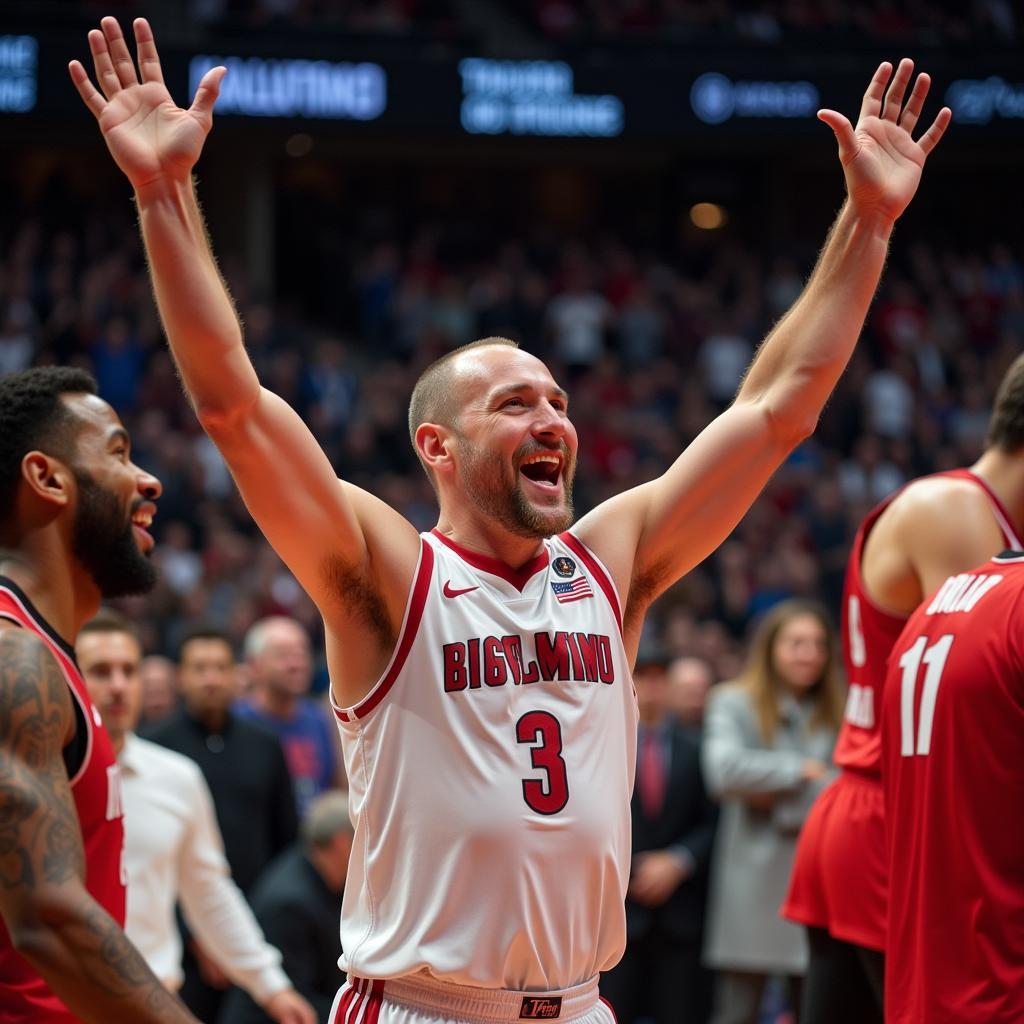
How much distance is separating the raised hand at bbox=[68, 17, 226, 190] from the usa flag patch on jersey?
46.2 inches

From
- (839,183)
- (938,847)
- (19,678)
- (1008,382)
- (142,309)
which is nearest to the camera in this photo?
(19,678)

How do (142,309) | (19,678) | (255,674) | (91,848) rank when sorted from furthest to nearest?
(142,309)
(255,674)
(91,848)
(19,678)

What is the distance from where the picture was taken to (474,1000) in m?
3.18

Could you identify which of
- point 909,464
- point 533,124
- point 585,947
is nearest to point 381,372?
point 533,124

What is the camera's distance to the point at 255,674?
8289 mm

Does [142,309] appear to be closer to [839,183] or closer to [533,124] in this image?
[533,124]

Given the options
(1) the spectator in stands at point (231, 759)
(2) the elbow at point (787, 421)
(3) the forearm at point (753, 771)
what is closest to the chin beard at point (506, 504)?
(2) the elbow at point (787, 421)

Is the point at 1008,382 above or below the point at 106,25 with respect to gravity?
below

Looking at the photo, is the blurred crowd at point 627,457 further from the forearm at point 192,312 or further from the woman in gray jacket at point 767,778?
the forearm at point 192,312

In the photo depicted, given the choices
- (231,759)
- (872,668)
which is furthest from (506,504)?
(231,759)

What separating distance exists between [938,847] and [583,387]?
521 inches

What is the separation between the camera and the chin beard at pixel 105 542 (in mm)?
3246

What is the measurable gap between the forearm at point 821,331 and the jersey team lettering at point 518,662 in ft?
2.50

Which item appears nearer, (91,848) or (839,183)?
(91,848)
